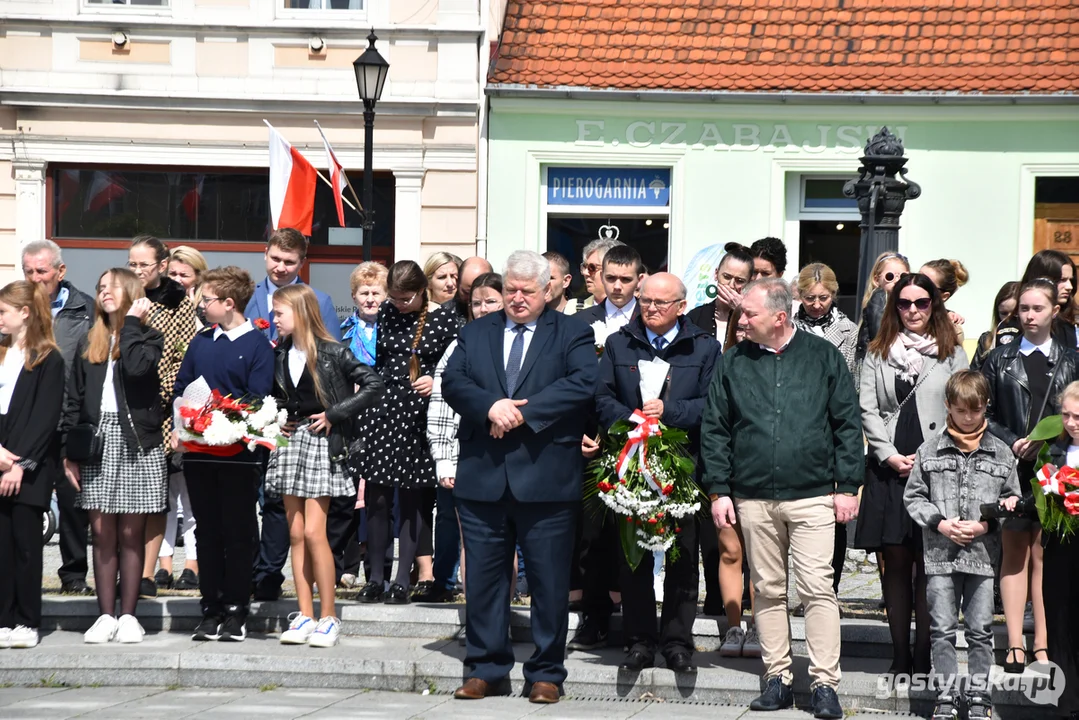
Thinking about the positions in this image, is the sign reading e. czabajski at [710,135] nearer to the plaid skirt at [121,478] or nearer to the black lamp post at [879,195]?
the black lamp post at [879,195]

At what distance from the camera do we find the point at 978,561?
6.87m

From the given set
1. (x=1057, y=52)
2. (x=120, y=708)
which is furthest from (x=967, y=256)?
(x=120, y=708)

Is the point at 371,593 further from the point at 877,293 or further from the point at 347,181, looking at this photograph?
the point at 347,181

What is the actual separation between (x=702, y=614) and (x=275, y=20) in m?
10.1

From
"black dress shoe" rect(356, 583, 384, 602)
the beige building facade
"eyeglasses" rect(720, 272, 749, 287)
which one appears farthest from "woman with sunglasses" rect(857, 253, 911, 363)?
the beige building facade

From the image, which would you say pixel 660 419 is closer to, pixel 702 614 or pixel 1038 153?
pixel 702 614

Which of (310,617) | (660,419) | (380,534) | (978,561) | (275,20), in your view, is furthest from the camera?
(275,20)

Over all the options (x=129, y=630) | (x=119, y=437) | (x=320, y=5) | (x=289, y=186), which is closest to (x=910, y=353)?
(x=119, y=437)

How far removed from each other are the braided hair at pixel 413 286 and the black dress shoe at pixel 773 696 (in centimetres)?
285

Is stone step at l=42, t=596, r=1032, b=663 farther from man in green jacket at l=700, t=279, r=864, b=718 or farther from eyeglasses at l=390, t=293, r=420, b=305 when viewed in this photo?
eyeglasses at l=390, t=293, r=420, b=305

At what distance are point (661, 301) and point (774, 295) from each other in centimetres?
65

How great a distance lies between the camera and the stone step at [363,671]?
7258mm

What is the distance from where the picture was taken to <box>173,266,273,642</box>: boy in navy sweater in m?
7.95

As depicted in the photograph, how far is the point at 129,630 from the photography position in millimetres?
8039
